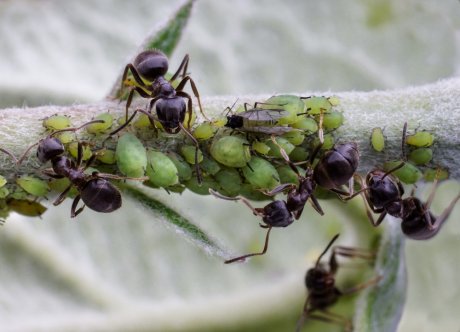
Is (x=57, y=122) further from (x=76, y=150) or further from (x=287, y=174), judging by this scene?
(x=287, y=174)

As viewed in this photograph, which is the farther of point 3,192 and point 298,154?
point 298,154

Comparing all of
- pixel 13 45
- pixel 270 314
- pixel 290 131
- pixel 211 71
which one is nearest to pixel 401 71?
pixel 211 71

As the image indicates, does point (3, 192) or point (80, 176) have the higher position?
point (80, 176)

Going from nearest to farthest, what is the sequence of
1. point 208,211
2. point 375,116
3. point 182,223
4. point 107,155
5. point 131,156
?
point 182,223, point 131,156, point 107,155, point 375,116, point 208,211

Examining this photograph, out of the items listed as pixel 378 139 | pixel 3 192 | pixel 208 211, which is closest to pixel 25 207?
pixel 3 192

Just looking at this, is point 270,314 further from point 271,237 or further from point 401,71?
point 401,71

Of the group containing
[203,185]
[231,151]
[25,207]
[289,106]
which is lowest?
[25,207]

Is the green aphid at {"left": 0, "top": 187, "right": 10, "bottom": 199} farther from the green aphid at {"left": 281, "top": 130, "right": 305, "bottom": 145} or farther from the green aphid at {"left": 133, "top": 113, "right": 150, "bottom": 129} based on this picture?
the green aphid at {"left": 281, "top": 130, "right": 305, "bottom": 145}

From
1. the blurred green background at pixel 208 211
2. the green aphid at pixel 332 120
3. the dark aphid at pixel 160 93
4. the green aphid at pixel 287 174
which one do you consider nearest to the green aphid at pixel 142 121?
the dark aphid at pixel 160 93
